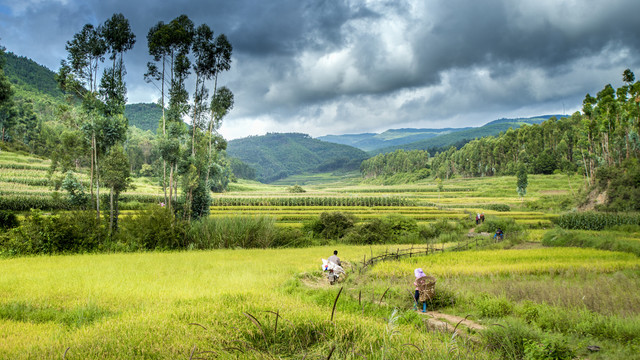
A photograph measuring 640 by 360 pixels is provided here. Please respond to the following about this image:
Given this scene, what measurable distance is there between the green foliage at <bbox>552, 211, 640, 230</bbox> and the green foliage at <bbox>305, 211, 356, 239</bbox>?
25.9 metres

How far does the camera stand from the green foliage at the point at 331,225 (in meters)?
30.8

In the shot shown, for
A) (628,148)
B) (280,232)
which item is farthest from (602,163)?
(280,232)

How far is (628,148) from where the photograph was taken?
44.8 m

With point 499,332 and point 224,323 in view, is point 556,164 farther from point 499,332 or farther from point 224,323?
point 224,323

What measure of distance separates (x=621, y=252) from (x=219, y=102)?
2973cm

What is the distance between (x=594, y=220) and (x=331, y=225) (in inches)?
1156

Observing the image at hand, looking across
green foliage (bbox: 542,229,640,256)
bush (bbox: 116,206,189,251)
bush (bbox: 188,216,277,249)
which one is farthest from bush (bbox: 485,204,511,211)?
bush (bbox: 116,206,189,251)

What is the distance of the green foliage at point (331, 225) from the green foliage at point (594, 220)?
85.0 feet

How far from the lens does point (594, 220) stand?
3597 cm

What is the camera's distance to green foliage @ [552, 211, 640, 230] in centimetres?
3422

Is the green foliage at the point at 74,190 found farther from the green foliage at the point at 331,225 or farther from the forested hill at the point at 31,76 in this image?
the forested hill at the point at 31,76

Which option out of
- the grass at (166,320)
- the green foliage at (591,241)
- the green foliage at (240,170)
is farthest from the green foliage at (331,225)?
the green foliage at (240,170)

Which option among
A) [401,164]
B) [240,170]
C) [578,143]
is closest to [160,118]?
[578,143]

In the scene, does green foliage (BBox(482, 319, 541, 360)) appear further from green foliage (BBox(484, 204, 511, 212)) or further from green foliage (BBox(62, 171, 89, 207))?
green foliage (BBox(484, 204, 511, 212))
